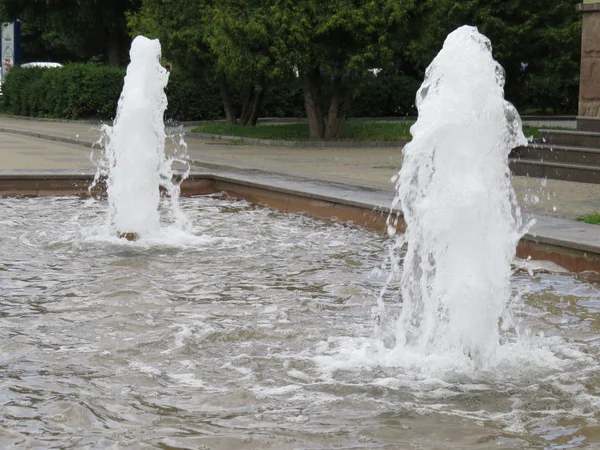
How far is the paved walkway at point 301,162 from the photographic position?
11.3 metres

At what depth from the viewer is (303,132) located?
23312mm

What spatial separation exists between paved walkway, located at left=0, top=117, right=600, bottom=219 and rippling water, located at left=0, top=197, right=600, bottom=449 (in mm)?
3393

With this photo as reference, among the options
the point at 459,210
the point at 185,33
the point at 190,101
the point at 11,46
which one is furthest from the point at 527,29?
the point at 459,210

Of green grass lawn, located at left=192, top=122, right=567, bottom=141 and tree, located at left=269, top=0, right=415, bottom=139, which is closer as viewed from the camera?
tree, located at left=269, top=0, right=415, bottom=139

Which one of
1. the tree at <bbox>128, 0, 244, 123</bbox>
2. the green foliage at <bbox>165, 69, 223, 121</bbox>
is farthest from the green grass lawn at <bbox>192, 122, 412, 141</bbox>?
the green foliage at <bbox>165, 69, 223, 121</bbox>

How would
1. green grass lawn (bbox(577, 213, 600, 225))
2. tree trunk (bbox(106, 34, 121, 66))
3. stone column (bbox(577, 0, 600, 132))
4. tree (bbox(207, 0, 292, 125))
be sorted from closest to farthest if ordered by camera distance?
Answer: green grass lawn (bbox(577, 213, 600, 225)) < stone column (bbox(577, 0, 600, 132)) < tree (bbox(207, 0, 292, 125)) < tree trunk (bbox(106, 34, 121, 66))

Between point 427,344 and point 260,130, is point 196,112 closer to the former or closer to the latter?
point 260,130

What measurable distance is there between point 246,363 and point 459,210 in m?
1.34

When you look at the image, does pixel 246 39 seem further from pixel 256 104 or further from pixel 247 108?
pixel 247 108

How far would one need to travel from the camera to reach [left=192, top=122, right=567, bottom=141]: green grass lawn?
21.7 metres

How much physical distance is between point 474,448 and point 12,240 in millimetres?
5822

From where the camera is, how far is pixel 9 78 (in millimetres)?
36094

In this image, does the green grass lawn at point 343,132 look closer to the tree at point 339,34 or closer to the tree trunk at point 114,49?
the tree at point 339,34

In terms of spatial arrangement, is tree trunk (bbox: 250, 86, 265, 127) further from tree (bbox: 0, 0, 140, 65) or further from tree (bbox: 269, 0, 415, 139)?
tree (bbox: 0, 0, 140, 65)
